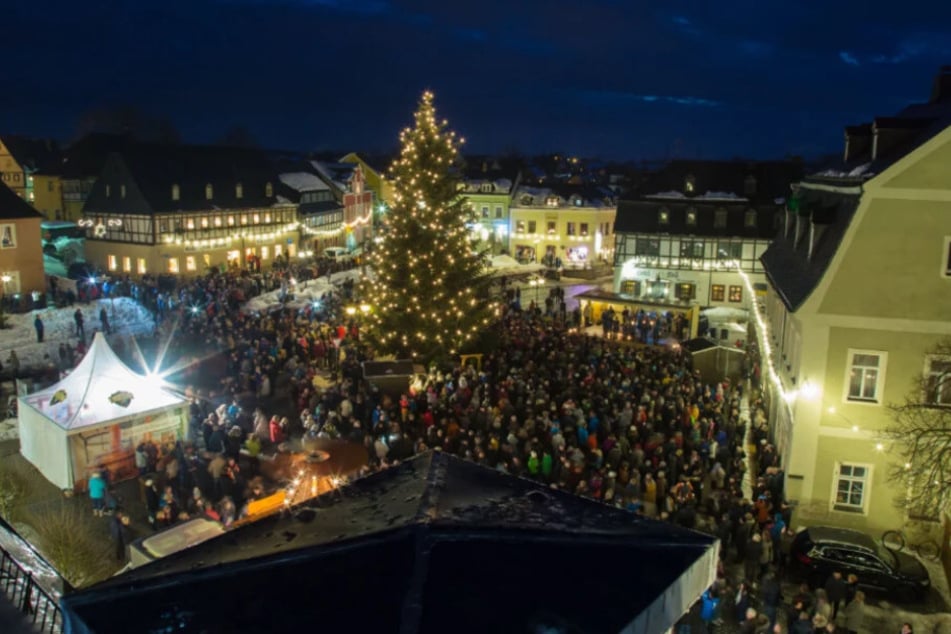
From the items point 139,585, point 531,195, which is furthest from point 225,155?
point 139,585

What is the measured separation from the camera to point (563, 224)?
59.2 meters

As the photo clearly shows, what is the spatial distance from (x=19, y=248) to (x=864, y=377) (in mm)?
34598

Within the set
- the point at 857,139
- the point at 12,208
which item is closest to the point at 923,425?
the point at 857,139

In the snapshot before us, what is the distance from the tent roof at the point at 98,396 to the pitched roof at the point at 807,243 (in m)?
14.6

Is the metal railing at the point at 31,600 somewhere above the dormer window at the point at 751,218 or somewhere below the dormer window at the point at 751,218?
below

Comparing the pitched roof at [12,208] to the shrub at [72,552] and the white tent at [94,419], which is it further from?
the shrub at [72,552]

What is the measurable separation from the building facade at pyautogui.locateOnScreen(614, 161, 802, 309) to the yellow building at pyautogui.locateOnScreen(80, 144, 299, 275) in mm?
25019

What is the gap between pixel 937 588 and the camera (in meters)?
13.8

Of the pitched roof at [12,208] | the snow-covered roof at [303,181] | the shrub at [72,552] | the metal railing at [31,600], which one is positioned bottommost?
the shrub at [72,552]

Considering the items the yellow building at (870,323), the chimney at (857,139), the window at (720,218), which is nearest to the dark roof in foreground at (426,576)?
the yellow building at (870,323)

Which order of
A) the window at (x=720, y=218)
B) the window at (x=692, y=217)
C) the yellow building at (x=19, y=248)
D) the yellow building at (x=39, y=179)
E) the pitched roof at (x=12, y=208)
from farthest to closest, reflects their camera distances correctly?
the yellow building at (x=39, y=179)
the window at (x=692, y=217)
the window at (x=720, y=218)
the pitched roof at (x=12, y=208)
the yellow building at (x=19, y=248)

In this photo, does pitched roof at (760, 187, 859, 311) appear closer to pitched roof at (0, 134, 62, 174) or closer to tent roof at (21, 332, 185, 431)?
tent roof at (21, 332, 185, 431)

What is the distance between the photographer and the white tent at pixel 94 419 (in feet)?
53.3

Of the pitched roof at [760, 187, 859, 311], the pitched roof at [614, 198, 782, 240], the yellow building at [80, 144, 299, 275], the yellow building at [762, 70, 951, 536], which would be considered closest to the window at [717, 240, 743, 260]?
the pitched roof at [614, 198, 782, 240]
